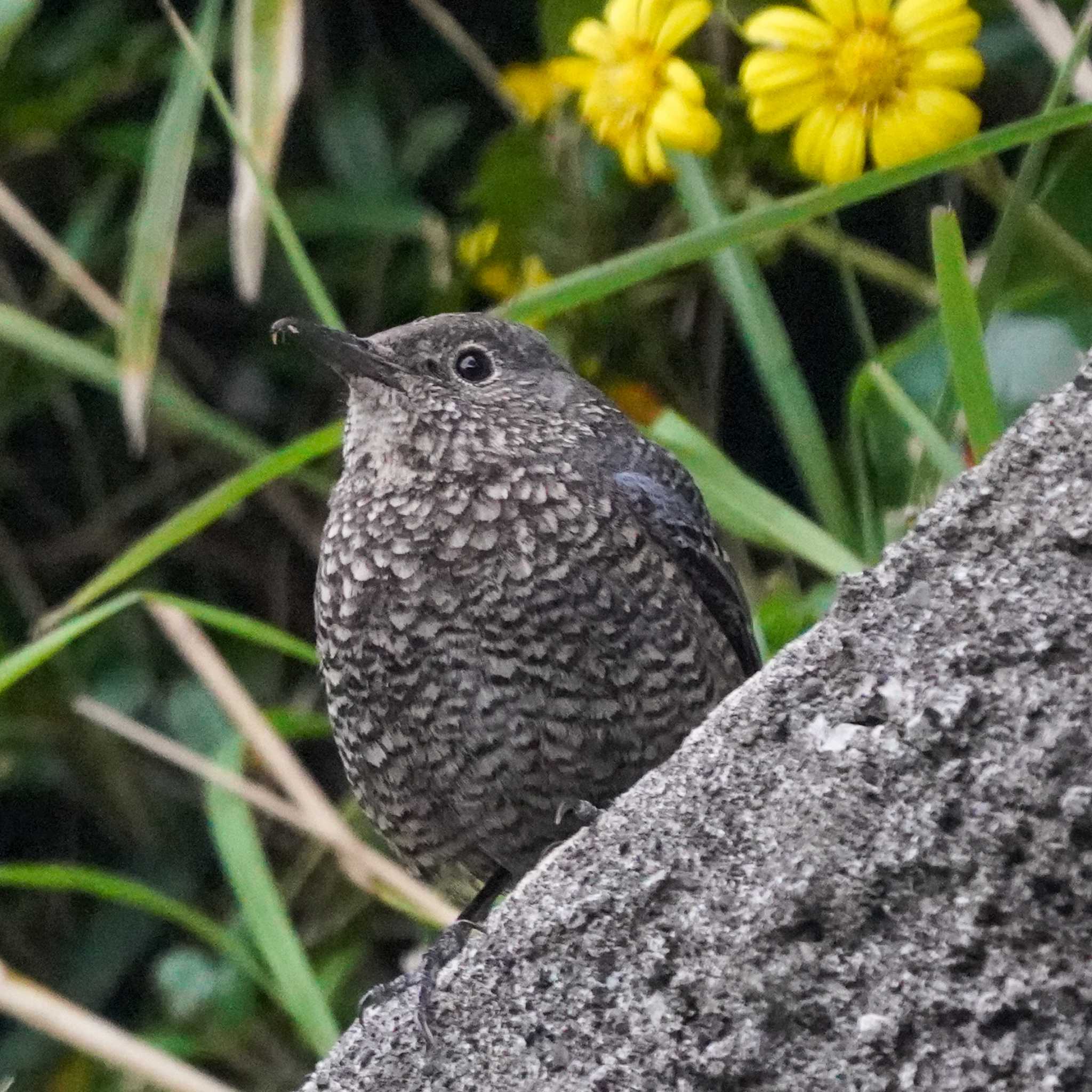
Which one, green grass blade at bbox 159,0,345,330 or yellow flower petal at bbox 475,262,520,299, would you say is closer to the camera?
green grass blade at bbox 159,0,345,330

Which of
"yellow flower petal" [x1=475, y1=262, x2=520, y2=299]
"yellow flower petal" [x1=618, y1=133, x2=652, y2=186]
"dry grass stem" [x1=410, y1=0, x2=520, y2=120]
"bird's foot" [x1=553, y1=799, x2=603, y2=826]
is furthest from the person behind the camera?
"yellow flower petal" [x1=475, y1=262, x2=520, y2=299]

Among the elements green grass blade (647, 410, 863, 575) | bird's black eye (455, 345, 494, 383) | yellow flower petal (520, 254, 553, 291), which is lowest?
green grass blade (647, 410, 863, 575)

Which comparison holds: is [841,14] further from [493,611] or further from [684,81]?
[493,611]

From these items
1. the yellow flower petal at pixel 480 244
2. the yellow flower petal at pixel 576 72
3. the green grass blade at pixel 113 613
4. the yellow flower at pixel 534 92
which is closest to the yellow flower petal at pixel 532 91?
the yellow flower at pixel 534 92

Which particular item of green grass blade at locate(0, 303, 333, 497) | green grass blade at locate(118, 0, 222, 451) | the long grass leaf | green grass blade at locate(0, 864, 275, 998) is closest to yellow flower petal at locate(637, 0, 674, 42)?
the long grass leaf

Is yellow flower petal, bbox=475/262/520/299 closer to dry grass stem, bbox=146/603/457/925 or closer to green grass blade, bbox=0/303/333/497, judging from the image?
green grass blade, bbox=0/303/333/497

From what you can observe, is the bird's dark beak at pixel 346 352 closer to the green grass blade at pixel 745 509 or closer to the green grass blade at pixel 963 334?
the green grass blade at pixel 745 509

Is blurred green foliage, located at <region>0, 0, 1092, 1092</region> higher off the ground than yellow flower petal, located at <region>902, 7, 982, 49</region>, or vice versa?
yellow flower petal, located at <region>902, 7, 982, 49</region>
